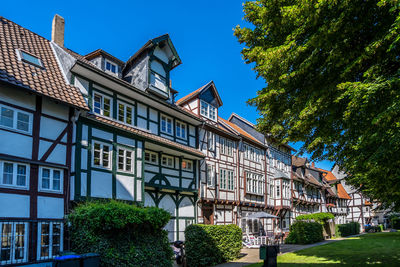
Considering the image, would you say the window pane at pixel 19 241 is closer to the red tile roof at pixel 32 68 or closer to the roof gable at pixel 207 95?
the red tile roof at pixel 32 68

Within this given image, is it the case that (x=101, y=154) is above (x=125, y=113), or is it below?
below

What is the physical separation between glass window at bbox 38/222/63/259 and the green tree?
27.1 ft

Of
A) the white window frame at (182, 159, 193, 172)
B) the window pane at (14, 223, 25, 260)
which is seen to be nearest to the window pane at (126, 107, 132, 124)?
the white window frame at (182, 159, 193, 172)

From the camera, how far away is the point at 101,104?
15.8m

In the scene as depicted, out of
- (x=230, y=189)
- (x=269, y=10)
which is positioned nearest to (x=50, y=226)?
(x=269, y=10)

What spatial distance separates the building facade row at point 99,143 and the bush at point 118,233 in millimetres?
1007

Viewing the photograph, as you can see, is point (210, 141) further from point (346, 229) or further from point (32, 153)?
point (346, 229)

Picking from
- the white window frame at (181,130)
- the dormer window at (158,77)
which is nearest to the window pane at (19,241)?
the dormer window at (158,77)

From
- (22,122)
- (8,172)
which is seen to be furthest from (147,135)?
(8,172)

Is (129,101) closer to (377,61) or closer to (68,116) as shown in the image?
(68,116)

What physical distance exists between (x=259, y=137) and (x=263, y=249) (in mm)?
21432

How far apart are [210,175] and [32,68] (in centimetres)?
1341

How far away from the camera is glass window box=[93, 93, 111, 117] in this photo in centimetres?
1555

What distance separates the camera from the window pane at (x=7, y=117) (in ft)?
38.1
